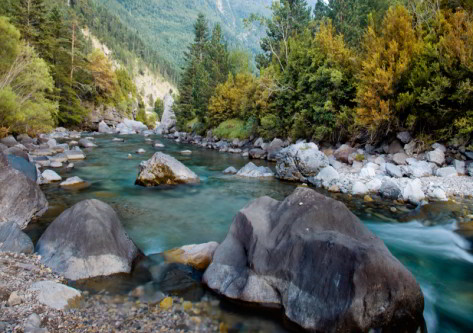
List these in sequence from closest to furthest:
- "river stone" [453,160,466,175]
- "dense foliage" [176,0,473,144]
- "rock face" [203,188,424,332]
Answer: "rock face" [203,188,424,332]
"river stone" [453,160,466,175]
"dense foliage" [176,0,473,144]

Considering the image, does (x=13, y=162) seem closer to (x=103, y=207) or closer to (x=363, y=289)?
(x=103, y=207)

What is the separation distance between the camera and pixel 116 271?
571cm

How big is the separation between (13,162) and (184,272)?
942cm

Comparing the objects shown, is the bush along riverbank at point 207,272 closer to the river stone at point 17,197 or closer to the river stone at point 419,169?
the river stone at point 17,197

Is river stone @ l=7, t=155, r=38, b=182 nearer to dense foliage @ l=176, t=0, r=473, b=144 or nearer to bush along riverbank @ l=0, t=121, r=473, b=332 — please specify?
bush along riverbank @ l=0, t=121, r=473, b=332

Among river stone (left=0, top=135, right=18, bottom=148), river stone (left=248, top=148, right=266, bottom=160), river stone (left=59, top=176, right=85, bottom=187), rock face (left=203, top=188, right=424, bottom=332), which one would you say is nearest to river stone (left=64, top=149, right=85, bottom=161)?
river stone (left=0, top=135, right=18, bottom=148)

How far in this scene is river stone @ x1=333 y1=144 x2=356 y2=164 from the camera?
19.1 meters

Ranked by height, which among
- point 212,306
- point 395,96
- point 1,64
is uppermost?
point 395,96

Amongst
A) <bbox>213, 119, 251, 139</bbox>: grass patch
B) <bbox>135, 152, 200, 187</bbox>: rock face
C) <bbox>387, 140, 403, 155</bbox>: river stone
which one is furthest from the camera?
<bbox>213, 119, 251, 139</bbox>: grass patch

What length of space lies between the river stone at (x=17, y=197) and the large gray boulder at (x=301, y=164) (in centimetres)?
1144

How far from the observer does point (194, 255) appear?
6.45 m

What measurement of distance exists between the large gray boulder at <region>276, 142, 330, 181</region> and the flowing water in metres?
1.06

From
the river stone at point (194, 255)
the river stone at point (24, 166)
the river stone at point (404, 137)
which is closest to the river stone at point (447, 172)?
the river stone at point (404, 137)

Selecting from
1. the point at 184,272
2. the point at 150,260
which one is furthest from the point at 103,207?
the point at 184,272
